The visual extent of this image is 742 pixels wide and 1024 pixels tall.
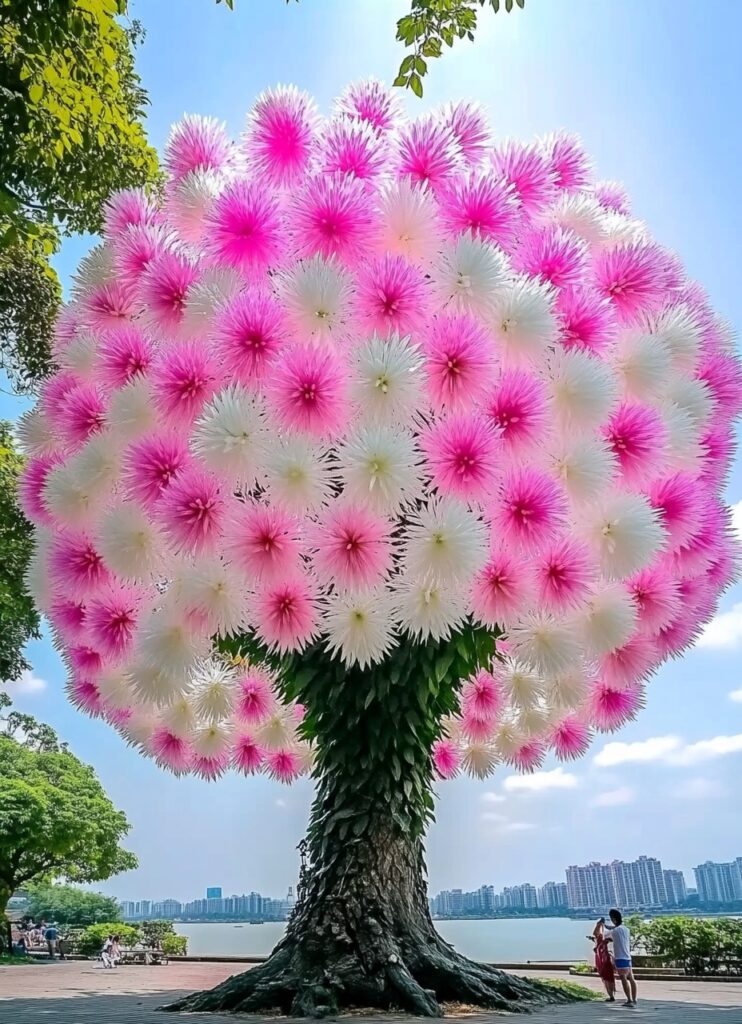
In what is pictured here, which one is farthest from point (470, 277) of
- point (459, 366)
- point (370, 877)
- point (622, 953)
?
point (622, 953)

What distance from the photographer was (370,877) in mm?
6273

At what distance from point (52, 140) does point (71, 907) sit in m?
55.9

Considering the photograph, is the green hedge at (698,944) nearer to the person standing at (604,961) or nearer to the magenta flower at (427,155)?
the person standing at (604,961)

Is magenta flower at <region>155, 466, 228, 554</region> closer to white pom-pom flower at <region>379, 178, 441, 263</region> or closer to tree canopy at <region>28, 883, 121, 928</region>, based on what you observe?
white pom-pom flower at <region>379, 178, 441, 263</region>

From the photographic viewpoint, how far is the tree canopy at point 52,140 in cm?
502

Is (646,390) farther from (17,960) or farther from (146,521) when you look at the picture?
(17,960)

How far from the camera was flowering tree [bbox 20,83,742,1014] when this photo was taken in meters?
4.29

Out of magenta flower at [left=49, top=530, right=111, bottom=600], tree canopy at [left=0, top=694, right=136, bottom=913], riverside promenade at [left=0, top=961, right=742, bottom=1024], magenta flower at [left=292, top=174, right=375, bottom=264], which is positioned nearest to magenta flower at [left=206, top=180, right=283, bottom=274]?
magenta flower at [left=292, top=174, right=375, bottom=264]

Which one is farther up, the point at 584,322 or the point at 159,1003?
the point at 584,322

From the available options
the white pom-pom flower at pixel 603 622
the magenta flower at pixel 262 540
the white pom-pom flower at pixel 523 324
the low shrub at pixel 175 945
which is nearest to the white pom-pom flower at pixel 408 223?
the white pom-pom flower at pixel 523 324

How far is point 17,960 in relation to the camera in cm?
2192

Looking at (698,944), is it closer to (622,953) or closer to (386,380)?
(622,953)

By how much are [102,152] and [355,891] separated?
832 centimetres

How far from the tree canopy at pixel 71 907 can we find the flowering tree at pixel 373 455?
4468 centimetres
